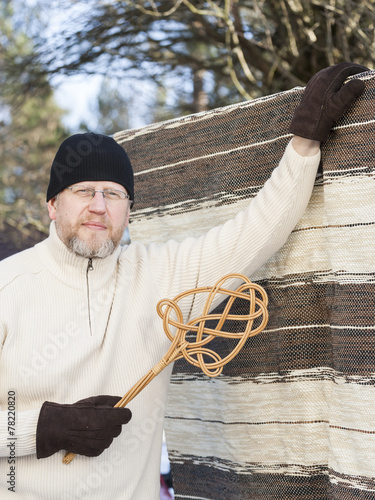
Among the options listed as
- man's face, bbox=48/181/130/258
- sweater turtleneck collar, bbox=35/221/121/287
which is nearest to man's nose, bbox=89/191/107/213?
man's face, bbox=48/181/130/258

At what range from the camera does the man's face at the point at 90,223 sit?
1538mm

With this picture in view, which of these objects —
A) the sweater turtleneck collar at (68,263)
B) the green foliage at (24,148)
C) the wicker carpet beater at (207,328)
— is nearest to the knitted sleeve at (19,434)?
the wicker carpet beater at (207,328)

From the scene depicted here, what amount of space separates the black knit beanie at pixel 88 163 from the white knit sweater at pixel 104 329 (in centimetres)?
17

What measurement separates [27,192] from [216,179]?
643 centimetres

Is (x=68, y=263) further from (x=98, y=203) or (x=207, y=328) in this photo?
(x=207, y=328)

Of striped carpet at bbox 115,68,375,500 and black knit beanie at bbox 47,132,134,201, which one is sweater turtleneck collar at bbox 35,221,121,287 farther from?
striped carpet at bbox 115,68,375,500

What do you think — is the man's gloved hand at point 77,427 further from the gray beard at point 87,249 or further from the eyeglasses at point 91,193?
the eyeglasses at point 91,193

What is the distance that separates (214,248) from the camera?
5.13ft

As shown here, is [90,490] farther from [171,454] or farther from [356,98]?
[356,98]

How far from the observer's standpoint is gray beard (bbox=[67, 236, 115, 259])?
60.6 inches

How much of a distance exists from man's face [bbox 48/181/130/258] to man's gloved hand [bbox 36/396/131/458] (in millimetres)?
393

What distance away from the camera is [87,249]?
5.05ft

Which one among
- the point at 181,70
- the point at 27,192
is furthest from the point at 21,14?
the point at 27,192

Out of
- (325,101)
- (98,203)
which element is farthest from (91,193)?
(325,101)
